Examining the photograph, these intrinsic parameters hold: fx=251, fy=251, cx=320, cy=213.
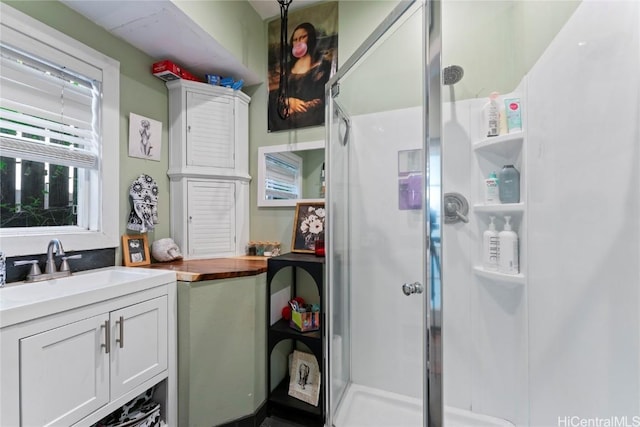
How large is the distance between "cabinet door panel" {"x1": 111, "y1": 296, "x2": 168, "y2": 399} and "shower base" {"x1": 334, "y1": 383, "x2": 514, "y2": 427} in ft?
3.18

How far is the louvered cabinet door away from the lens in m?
1.68

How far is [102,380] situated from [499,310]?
1.70 meters

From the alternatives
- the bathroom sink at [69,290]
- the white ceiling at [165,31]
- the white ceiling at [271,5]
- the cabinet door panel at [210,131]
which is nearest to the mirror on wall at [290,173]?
the cabinet door panel at [210,131]

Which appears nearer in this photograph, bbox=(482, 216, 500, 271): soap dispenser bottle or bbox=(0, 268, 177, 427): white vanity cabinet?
bbox=(0, 268, 177, 427): white vanity cabinet

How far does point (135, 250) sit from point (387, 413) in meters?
1.65

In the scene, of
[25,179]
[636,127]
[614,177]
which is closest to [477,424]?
[614,177]

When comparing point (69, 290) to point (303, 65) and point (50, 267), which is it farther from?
point (303, 65)

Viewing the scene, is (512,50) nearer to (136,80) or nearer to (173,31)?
(173,31)

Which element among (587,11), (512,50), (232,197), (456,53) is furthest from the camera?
(232,197)

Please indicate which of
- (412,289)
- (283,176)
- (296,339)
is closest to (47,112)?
(283,176)

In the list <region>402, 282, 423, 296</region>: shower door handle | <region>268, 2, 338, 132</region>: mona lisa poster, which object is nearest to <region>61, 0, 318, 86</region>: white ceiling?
<region>268, 2, 338, 132</region>: mona lisa poster

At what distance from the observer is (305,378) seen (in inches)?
60.7

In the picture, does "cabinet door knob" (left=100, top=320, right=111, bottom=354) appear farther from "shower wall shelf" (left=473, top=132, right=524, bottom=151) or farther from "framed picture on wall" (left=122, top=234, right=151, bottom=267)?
"shower wall shelf" (left=473, top=132, right=524, bottom=151)

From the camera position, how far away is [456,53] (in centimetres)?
125
